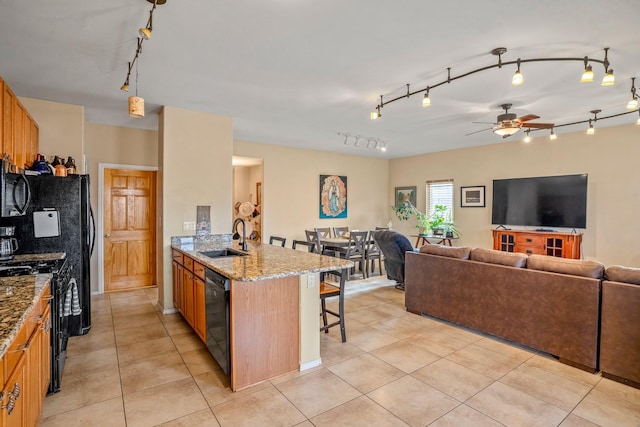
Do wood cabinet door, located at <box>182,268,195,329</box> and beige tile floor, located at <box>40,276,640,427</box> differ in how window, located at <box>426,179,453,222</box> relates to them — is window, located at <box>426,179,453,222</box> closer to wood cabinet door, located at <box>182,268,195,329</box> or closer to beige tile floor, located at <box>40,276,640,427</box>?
beige tile floor, located at <box>40,276,640,427</box>

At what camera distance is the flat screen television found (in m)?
5.57

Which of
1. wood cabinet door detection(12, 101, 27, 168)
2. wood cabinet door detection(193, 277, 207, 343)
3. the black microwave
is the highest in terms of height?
wood cabinet door detection(12, 101, 27, 168)

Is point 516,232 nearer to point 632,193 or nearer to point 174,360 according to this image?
point 632,193

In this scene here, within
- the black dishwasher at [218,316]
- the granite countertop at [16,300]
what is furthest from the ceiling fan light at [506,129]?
the granite countertop at [16,300]

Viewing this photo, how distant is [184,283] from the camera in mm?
3691

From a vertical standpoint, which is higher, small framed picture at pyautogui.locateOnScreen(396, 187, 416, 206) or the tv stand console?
small framed picture at pyautogui.locateOnScreen(396, 187, 416, 206)

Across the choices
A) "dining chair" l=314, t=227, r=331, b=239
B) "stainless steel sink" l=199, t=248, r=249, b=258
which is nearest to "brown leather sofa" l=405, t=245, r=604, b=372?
"stainless steel sink" l=199, t=248, r=249, b=258

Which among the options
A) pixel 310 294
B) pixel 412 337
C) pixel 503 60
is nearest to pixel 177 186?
pixel 310 294

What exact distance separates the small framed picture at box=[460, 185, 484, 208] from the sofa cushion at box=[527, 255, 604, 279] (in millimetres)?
4018

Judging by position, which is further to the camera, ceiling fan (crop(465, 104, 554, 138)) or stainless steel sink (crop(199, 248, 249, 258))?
ceiling fan (crop(465, 104, 554, 138))

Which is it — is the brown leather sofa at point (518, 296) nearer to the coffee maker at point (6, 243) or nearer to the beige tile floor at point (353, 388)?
the beige tile floor at point (353, 388)

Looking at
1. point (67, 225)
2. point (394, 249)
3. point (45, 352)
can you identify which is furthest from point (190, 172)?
point (394, 249)

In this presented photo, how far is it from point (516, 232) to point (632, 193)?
1691 millimetres

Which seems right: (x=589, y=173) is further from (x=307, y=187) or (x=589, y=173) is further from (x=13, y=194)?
(x=13, y=194)
